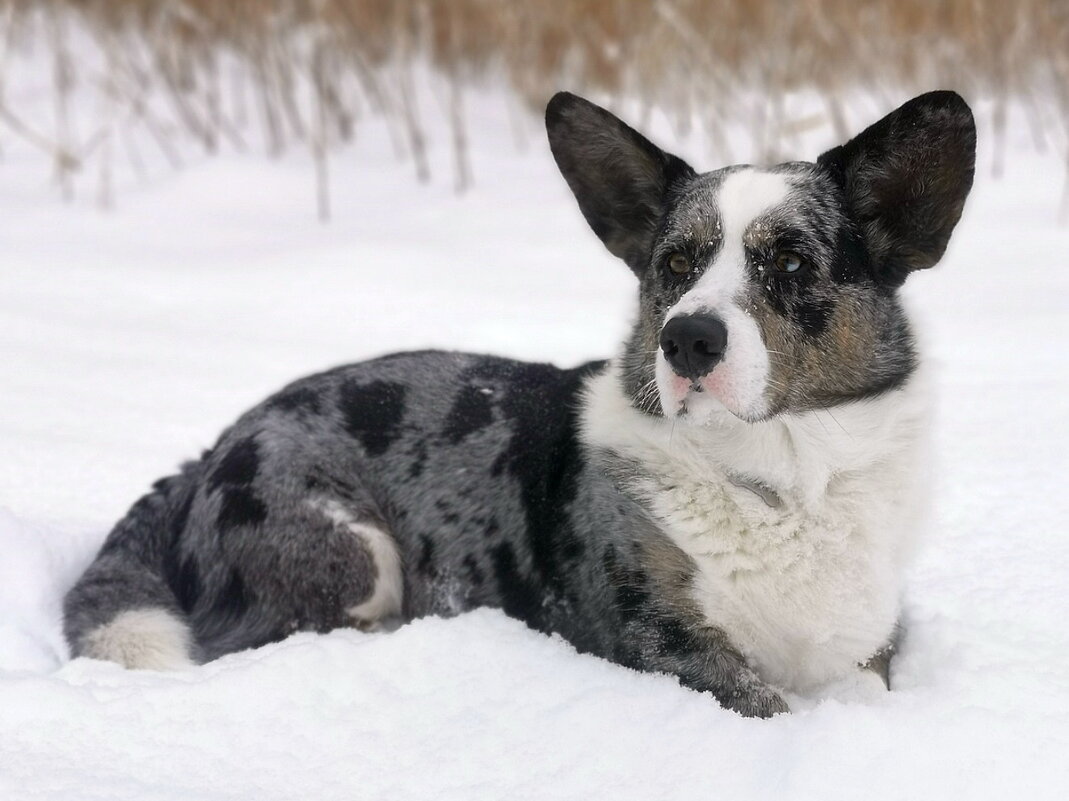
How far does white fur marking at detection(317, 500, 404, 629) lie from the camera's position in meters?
3.29

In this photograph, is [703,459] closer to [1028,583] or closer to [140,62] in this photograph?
[1028,583]

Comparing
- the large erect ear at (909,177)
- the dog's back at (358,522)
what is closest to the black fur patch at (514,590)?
the dog's back at (358,522)

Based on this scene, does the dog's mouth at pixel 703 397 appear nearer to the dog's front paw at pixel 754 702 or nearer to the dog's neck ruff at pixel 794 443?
the dog's neck ruff at pixel 794 443

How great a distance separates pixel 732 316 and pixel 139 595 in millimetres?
1789

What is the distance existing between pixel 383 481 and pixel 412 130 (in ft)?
18.2

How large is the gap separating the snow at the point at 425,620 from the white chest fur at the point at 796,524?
17cm

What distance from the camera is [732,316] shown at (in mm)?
2684

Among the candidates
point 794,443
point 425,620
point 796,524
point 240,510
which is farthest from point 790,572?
point 240,510

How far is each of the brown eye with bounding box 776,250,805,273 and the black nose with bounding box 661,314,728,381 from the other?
0.34 metres

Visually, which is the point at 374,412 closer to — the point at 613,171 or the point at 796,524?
the point at 613,171

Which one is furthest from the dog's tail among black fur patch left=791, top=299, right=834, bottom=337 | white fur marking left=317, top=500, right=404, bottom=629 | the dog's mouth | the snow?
black fur patch left=791, top=299, right=834, bottom=337

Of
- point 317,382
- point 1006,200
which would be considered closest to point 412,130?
point 1006,200

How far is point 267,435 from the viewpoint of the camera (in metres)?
3.46

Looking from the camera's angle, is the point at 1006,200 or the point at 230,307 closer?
the point at 230,307
